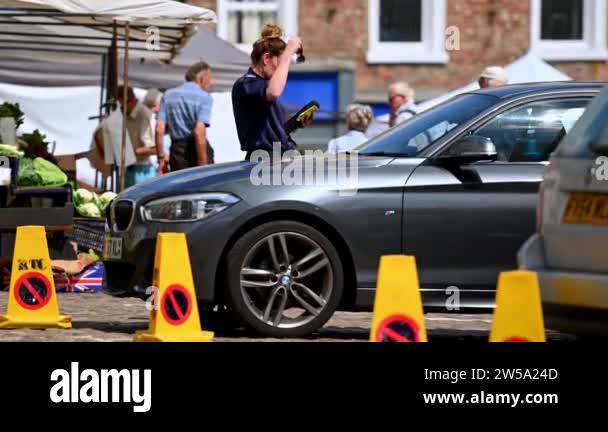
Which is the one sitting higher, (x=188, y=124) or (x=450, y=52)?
(x=450, y=52)

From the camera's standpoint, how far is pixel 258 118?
37.5 feet

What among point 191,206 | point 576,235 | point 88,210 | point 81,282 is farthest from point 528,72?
point 576,235

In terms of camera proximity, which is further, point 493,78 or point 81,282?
point 81,282

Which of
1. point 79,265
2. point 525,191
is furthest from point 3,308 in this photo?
point 525,191

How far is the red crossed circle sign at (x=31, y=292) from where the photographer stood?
1065 cm

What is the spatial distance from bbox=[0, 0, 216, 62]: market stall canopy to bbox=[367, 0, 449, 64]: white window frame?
6761mm

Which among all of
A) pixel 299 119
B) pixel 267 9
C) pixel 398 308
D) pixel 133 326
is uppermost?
pixel 267 9

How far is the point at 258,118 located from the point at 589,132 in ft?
13.0

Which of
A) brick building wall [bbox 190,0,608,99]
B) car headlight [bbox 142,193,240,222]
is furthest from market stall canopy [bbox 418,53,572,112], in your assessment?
car headlight [bbox 142,193,240,222]

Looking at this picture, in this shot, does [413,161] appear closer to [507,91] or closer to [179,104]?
[507,91]

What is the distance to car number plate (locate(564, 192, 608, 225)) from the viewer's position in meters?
7.46

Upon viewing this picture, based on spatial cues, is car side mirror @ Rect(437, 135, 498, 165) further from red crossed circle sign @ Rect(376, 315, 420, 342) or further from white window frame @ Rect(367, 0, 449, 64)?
white window frame @ Rect(367, 0, 449, 64)

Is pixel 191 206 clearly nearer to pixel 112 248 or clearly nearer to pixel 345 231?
pixel 112 248
